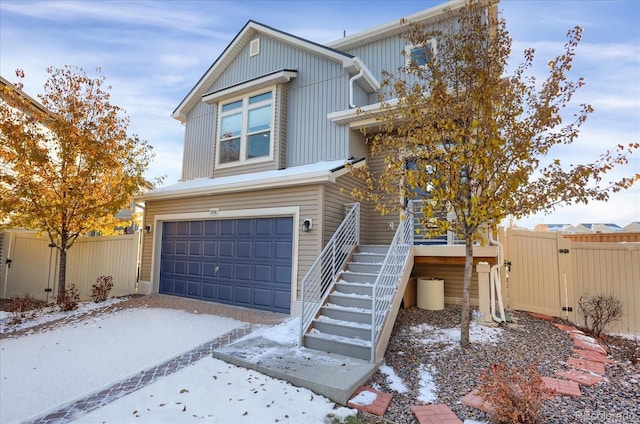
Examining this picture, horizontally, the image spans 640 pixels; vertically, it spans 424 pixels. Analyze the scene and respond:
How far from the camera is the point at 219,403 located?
11.7 ft

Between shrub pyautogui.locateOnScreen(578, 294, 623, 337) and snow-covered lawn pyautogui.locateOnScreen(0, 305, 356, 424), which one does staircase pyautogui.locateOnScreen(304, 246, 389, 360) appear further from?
shrub pyautogui.locateOnScreen(578, 294, 623, 337)

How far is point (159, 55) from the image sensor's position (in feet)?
32.3

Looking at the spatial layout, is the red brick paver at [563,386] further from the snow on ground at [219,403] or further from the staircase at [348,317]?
the snow on ground at [219,403]

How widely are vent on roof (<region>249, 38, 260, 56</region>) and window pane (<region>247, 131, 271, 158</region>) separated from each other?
3051 mm

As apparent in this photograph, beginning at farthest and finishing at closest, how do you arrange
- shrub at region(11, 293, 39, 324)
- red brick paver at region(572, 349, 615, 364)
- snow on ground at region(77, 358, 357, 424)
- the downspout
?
the downspout < shrub at region(11, 293, 39, 324) < red brick paver at region(572, 349, 615, 364) < snow on ground at region(77, 358, 357, 424)

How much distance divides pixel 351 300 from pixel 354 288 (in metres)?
0.35

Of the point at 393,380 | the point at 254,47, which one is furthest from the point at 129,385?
the point at 254,47

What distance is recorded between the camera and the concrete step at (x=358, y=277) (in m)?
6.01

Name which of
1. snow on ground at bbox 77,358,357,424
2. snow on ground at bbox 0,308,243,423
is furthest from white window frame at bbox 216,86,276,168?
snow on ground at bbox 77,358,357,424

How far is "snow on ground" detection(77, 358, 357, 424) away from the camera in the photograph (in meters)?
3.32

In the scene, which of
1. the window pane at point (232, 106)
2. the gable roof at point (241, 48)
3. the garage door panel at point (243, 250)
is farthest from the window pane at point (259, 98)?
the garage door panel at point (243, 250)

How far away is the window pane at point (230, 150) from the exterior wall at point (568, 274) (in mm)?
7541

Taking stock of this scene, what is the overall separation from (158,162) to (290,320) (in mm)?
6697

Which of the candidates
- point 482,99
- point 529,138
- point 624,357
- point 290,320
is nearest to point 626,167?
point 529,138
